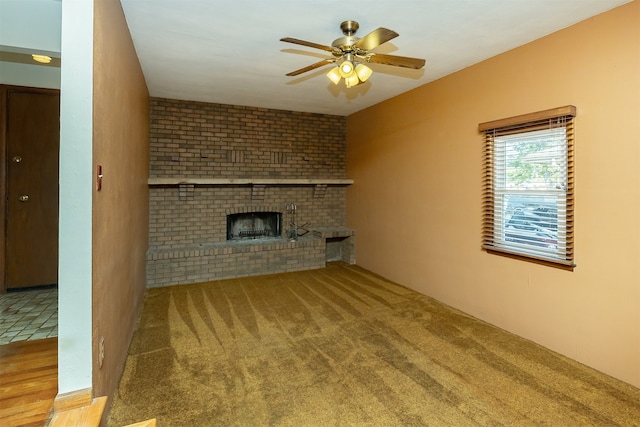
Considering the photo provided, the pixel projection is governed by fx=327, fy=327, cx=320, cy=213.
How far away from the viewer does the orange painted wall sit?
2193 mm

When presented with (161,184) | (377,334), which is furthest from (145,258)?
(377,334)

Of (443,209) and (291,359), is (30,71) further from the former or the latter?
(443,209)

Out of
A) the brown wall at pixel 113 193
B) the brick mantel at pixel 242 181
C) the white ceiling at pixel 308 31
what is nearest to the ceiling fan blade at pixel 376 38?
the white ceiling at pixel 308 31

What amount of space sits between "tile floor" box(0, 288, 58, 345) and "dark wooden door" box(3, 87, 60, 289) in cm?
31

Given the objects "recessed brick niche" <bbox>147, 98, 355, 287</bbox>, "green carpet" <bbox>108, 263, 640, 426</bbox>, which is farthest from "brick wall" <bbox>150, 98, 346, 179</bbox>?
"green carpet" <bbox>108, 263, 640, 426</bbox>

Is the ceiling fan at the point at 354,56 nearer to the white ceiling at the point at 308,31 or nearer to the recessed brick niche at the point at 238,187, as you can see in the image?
the white ceiling at the point at 308,31

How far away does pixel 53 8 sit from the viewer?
2.02m

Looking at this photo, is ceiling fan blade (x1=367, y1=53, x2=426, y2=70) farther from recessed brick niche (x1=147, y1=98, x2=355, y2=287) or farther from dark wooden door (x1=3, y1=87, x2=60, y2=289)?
A: dark wooden door (x1=3, y1=87, x2=60, y2=289)

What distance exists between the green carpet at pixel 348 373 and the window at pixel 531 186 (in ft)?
2.75

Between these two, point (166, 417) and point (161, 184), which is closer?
point (166, 417)

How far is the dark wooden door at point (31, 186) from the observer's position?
144 inches

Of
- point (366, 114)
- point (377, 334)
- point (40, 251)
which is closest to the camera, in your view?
point (377, 334)

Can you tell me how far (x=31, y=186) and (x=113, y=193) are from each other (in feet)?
8.82

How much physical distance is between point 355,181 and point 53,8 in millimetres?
4204
